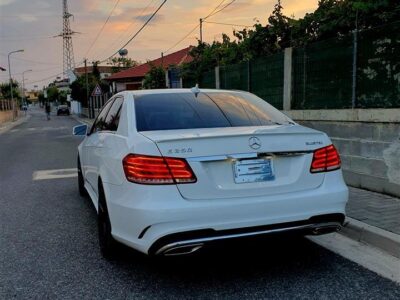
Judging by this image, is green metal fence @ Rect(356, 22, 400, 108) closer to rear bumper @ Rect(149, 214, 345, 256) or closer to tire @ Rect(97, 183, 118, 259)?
rear bumper @ Rect(149, 214, 345, 256)

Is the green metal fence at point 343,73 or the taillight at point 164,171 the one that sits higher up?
the green metal fence at point 343,73

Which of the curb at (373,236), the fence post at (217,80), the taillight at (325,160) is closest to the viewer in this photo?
the taillight at (325,160)

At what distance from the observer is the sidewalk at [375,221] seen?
431 centimetres

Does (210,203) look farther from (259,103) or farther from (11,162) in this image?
A: (11,162)

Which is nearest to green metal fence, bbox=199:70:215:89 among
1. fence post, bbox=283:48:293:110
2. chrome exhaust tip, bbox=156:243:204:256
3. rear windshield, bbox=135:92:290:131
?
fence post, bbox=283:48:293:110

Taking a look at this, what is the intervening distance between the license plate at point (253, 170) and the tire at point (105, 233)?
1.25 metres

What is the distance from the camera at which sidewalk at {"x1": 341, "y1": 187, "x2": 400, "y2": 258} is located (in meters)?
4.31

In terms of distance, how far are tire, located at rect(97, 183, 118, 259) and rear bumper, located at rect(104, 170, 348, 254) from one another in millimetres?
454

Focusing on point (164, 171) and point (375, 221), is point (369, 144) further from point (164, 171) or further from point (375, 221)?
point (164, 171)

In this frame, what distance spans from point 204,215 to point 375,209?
299 cm

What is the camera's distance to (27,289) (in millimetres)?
3650

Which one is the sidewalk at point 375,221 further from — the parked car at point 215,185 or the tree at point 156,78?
the tree at point 156,78

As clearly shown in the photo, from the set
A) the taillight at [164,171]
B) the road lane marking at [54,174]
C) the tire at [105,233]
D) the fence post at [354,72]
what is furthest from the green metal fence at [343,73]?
the road lane marking at [54,174]

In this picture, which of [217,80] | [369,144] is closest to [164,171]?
[369,144]
